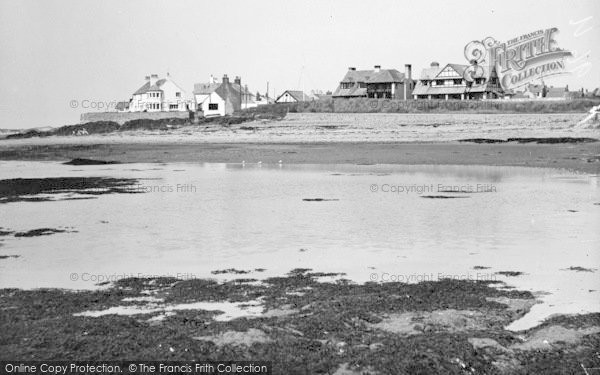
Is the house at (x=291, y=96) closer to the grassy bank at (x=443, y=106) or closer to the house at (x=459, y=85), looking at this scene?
the grassy bank at (x=443, y=106)

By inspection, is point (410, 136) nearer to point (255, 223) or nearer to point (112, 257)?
point (255, 223)

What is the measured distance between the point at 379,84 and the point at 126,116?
90.8 feet

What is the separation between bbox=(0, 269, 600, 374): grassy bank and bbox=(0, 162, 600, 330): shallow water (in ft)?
2.43

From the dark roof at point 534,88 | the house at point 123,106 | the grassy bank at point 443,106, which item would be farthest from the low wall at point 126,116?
the dark roof at point 534,88

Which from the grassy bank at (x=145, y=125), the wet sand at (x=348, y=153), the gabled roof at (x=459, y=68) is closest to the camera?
the wet sand at (x=348, y=153)

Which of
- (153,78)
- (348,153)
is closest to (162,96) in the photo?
(153,78)

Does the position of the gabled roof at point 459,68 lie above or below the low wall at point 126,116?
above

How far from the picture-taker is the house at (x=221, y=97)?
8044 centimetres

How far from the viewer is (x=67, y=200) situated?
1919 cm

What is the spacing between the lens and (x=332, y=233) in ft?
46.5

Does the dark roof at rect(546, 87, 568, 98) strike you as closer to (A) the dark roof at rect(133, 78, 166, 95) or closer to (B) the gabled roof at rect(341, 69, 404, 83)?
(B) the gabled roof at rect(341, 69, 404, 83)

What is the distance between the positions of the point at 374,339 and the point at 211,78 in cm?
8221

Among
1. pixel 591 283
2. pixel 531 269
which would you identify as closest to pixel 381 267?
pixel 531 269

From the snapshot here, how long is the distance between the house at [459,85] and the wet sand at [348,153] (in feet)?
115
